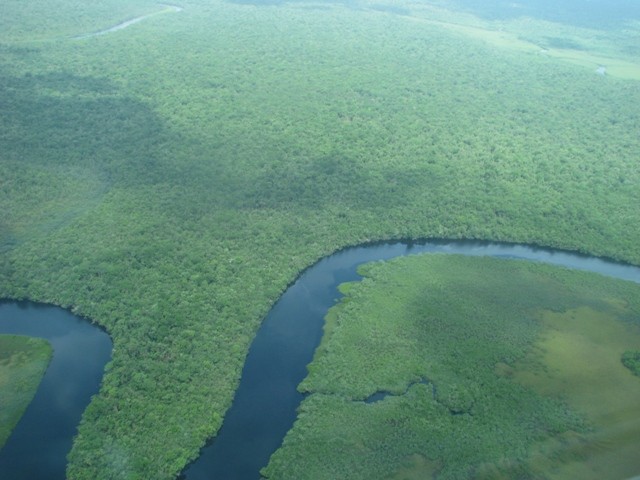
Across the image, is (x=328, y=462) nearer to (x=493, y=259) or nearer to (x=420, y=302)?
(x=420, y=302)

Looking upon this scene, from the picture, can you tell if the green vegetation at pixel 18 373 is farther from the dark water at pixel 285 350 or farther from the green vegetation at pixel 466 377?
the green vegetation at pixel 466 377

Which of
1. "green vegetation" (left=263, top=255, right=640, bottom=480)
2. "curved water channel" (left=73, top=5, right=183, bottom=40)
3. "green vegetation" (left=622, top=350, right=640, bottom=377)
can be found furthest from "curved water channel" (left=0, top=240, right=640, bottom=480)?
"curved water channel" (left=73, top=5, right=183, bottom=40)

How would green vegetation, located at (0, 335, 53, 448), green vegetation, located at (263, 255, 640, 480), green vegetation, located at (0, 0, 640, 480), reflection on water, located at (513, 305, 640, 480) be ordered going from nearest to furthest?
reflection on water, located at (513, 305, 640, 480) → green vegetation, located at (263, 255, 640, 480) → green vegetation, located at (0, 335, 53, 448) → green vegetation, located at (0, 0, 640, 480)

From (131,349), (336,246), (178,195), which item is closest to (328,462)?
(131,349)

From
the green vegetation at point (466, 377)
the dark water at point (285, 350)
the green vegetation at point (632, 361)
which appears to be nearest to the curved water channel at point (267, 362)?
the dark water at point (285, 350)

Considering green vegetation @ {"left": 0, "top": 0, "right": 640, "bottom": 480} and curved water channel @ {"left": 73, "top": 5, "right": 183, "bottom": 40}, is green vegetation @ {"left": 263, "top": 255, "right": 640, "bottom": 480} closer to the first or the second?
green vegetation @ {"left": 0, "top": 0, "right": 640, "bottom": 480}

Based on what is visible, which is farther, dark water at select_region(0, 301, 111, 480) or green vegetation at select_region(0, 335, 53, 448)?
green vegetation at select_region(0, 335, 53, 448)

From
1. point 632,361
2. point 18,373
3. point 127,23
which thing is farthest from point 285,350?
point 127,23
